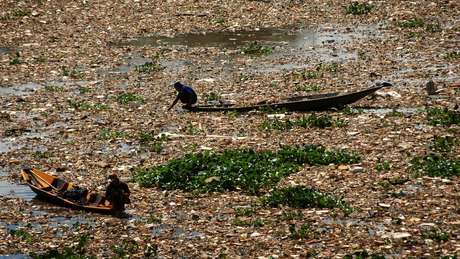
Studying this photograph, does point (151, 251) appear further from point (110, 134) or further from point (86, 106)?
point (86, 106)

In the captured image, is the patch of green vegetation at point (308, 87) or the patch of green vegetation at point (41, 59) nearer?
the patch of green vegetation at point (308, 87)

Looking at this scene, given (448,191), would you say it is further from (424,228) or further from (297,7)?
(297,7)

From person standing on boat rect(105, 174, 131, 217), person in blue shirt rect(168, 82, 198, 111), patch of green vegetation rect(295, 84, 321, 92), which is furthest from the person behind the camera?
patch of green vegetation rect(295, 84, 321, 92)

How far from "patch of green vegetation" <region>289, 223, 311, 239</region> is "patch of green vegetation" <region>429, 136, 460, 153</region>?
4.51m

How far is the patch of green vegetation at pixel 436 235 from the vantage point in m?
13.1

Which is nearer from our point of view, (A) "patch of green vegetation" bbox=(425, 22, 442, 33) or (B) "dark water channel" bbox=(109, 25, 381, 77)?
(B) "dark water channel" bbox=(109, 25, 381, 77)

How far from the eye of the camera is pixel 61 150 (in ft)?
63.7

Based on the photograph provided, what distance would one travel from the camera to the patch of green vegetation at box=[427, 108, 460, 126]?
1917 cm

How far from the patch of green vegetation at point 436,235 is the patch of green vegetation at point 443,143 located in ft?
13.4

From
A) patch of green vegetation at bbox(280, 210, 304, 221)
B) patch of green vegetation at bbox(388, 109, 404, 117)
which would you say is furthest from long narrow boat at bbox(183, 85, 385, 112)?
patch of green vegetation at bbox(280, 210, 304, 221)

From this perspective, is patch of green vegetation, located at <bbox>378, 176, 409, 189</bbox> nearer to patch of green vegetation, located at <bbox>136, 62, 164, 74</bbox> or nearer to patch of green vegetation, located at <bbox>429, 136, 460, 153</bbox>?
patch of green vegetation, located at <bbox>429, 136, 460, 153</bbox>

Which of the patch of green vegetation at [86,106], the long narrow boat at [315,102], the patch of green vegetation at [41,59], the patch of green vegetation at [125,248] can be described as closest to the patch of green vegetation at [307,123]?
the long narrow boat at [315,102]

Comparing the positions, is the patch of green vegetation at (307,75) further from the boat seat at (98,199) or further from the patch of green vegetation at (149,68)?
the boat seat at (98,199)

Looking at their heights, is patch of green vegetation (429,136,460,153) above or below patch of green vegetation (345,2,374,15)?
below
